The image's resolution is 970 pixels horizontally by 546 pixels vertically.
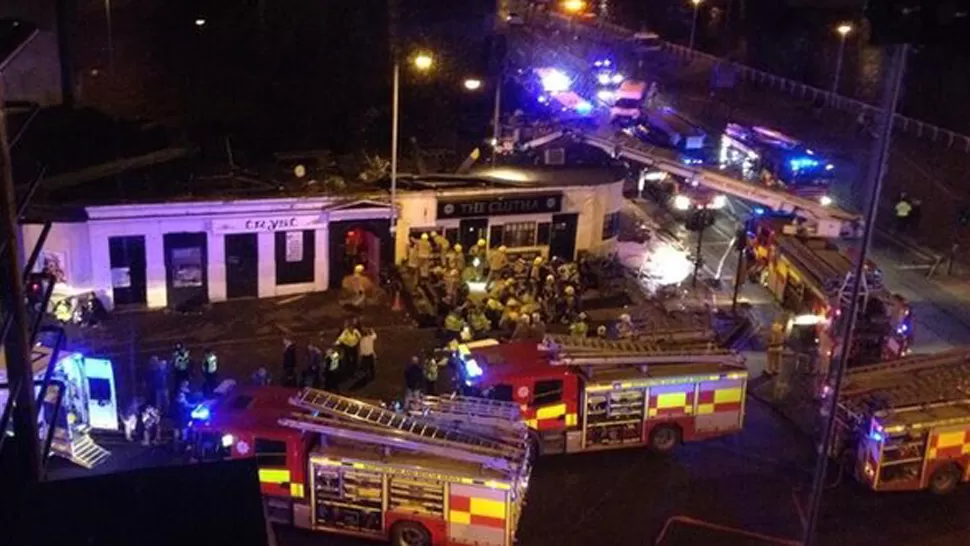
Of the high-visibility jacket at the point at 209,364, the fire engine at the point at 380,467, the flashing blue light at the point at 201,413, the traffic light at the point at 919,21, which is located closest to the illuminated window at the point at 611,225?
the high-visibility jacket at the point at 209,364

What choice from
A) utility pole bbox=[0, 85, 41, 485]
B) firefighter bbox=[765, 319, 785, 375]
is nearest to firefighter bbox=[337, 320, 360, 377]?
firefighter bbox=[765, 319, 785, 375]

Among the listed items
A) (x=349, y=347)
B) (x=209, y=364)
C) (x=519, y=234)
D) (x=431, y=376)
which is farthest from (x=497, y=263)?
(x=209, y=364)

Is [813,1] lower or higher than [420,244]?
higher

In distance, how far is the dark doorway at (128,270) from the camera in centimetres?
2472

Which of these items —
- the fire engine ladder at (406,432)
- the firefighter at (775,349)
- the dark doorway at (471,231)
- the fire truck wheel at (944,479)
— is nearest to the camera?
the fire engine ladder at (406,432)

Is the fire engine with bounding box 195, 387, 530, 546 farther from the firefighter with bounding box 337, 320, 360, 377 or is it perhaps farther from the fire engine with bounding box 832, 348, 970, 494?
the fire engine with bounding box 832, 348, 970, 494

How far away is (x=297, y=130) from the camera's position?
112 feet

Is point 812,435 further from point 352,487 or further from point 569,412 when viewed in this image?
point 352,487

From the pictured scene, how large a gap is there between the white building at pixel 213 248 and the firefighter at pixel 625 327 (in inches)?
265

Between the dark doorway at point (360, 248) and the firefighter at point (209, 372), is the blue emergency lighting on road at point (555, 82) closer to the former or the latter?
the dark doorway at point (360, 248)

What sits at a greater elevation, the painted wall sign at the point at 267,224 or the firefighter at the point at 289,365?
the painted wall sign at the point at 267,224

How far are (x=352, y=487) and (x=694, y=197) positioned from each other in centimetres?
1879

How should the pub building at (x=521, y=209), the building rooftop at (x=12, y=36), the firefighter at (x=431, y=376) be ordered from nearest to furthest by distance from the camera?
the building rooftop at (x=12, y=36)
the firefighter at (x=431, y=376)
the pub building at (x=521, y=209)

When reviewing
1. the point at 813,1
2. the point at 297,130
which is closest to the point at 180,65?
the point at 297,130
